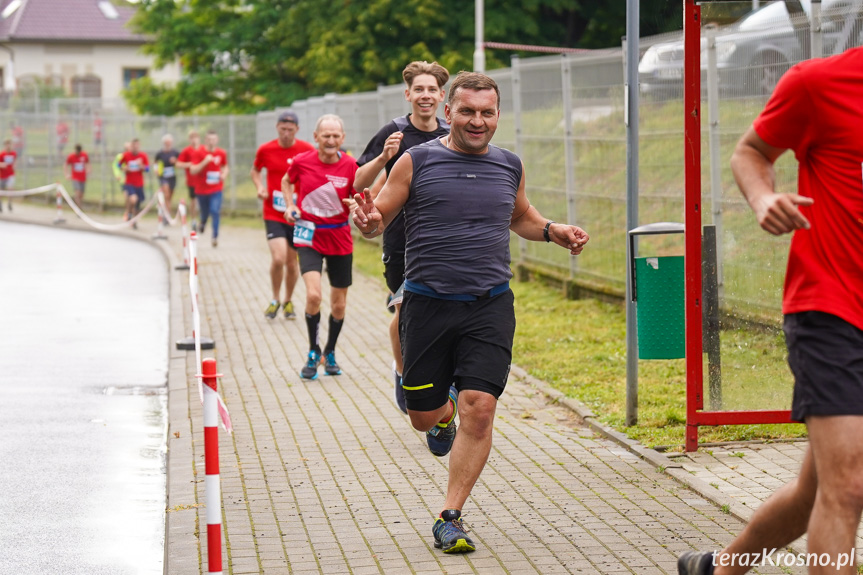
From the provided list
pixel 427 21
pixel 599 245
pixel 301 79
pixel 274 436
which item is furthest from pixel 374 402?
pixel 301 79

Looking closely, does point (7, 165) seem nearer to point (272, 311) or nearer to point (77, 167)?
point (77, 167)

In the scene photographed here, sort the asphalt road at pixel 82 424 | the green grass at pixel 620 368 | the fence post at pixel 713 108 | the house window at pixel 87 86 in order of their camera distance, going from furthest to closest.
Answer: the house window at pixel 87 86 → the fence post at pixel 713 108 → the green grass at pixel 620 368 → the asphalt road at pixel 82 424

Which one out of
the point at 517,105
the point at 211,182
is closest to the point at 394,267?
the point at 517,105

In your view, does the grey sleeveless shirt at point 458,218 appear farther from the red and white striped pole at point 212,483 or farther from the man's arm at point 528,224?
the red and white striped pole at point 212,483

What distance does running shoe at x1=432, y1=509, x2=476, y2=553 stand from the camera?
5488mm

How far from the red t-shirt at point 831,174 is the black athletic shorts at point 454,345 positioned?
1.93 meters

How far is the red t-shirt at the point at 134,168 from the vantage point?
3022 cm

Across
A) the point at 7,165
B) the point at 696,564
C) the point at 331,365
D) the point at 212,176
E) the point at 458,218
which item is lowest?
the point at 331,365

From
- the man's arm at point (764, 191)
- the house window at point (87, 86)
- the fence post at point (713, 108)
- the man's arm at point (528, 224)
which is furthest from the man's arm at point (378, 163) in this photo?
the house window at point (87, 86)

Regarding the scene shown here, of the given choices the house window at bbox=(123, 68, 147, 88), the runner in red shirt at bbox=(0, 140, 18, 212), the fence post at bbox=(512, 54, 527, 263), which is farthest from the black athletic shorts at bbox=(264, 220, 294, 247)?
the house window at bbox=(123, 68, 147, 88)

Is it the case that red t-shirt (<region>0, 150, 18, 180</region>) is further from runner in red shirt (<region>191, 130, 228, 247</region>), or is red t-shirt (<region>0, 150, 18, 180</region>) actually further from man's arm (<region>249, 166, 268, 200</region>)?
man's arm (<region>249, 166, 268, 200</region>)

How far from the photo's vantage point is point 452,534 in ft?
18.0

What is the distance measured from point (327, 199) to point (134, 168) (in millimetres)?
20842

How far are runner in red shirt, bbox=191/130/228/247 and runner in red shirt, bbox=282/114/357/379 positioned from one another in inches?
500
